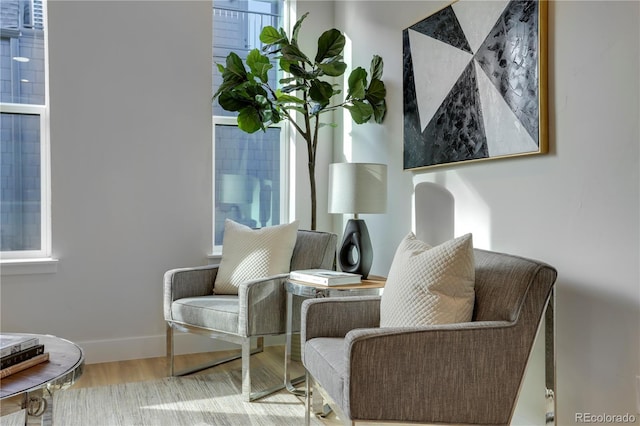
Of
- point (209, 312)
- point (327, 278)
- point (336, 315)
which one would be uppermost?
point (327, 278)

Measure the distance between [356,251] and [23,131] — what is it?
2.06 m

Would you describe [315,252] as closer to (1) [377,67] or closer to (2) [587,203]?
(1) [377,67]

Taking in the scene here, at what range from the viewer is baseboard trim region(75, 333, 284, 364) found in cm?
321

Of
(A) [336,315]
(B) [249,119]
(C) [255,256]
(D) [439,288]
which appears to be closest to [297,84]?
(B) [249,119]

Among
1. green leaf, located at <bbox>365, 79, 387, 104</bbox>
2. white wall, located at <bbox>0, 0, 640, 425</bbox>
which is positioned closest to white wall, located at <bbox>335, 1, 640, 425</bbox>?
white wall, located at <bbox>0, 0, 640, 425</bbox>

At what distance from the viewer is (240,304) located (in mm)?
2596

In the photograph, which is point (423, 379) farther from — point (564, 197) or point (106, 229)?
point (106, 229)

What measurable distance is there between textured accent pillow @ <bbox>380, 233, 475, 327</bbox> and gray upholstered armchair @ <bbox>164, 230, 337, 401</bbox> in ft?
3.02

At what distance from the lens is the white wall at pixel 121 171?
312 centimetres

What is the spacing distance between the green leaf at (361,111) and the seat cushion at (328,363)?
4.79 feet

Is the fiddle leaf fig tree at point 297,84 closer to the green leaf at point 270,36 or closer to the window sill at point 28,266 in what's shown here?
the green leaf at point 270,36

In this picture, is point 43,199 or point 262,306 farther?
point 43,199

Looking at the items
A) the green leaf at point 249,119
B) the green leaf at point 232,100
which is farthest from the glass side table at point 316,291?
the green leaf at point 232,100

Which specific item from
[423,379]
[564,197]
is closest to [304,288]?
[423,379]
